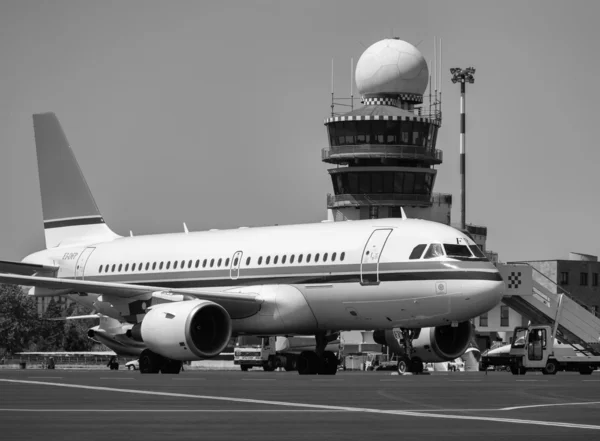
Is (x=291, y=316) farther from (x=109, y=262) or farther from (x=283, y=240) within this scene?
(x=109, y=262)

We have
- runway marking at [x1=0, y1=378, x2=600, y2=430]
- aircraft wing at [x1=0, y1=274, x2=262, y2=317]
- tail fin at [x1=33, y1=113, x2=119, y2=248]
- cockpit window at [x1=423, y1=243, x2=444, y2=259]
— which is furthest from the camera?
tail fin at [x1=33, y1=113, x2=119, y2=248]

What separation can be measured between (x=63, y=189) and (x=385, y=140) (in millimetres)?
51287

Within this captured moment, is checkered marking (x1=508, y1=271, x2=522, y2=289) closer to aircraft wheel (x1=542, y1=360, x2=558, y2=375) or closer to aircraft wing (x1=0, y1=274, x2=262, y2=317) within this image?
aircraft wheel (x1=542, y1=360, x2=558, y2=375)

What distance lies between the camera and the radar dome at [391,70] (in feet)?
324

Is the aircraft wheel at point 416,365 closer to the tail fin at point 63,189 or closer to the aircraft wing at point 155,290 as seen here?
the aircraft wing at point 155,290

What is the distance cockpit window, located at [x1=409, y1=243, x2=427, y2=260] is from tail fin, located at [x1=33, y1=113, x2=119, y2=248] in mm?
17922

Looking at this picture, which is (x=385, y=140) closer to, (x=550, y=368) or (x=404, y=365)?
(x=550, y=368)

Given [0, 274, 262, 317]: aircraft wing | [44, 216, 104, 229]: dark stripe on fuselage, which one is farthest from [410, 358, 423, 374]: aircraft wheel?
[44, 216, 104, 229]: dark stripe on fuselage

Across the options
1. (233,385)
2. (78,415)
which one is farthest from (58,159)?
(78,415)

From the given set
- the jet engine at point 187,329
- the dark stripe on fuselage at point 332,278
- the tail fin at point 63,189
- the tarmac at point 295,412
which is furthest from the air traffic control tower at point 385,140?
the tarmac at point 295,412

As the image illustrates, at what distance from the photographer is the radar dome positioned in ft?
324

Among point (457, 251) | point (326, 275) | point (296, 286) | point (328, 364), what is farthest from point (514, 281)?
point (457, 251)

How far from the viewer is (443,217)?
111250mm

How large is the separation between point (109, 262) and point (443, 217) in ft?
216
